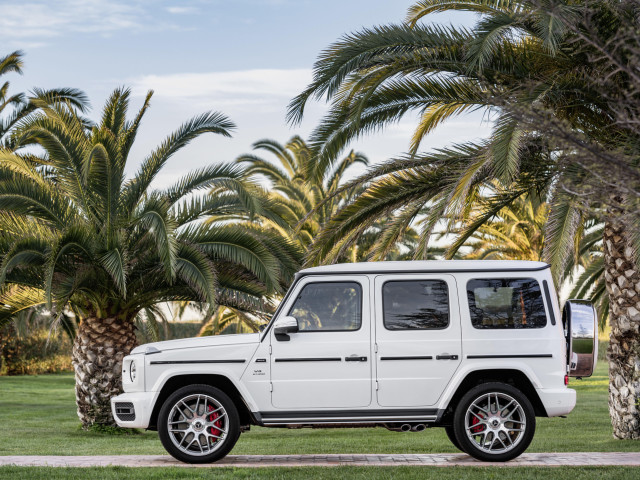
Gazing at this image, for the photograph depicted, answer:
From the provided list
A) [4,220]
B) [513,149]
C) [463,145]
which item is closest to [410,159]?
[463,145]

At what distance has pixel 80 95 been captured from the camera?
25359mm

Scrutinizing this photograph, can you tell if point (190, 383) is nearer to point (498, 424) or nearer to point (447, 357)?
point (447, 357)

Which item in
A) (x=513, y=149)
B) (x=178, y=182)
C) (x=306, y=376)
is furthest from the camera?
(x=178, y=182)

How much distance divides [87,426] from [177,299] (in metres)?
3.13

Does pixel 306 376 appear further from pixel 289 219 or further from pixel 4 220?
pixel 289 219

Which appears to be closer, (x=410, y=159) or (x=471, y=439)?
(x=471, y=439)

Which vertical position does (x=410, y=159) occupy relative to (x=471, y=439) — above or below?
above

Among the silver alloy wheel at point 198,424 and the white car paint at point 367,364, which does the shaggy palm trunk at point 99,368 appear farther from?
the silver alloy wheel at point 198,424

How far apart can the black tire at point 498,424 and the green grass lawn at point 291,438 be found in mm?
2885

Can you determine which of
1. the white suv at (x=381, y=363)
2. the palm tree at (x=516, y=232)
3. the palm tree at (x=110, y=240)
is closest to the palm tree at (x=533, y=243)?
the palm tree at (x=516, y=232)

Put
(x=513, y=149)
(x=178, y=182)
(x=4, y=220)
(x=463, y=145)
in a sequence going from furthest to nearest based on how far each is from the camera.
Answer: (x=178, y=182) → (x=4, y=220) → (x=463, y=145) → (x=513, y=149)

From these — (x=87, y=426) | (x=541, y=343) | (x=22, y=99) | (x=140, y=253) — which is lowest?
(x=87, y=426)

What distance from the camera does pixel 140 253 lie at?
53.3ft

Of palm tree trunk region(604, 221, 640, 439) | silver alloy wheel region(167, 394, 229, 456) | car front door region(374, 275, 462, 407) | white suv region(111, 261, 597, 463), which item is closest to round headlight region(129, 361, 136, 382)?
white suv region(111, 261, 597, 463)
